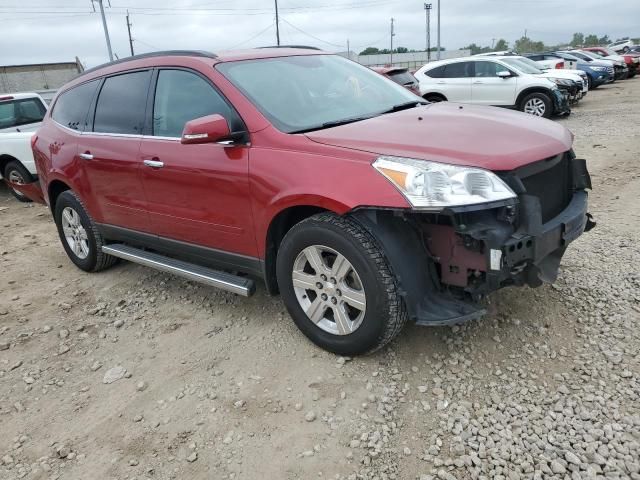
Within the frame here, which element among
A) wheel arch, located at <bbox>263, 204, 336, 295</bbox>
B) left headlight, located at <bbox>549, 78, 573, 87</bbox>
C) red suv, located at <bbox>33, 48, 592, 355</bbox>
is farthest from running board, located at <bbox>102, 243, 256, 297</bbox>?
left headlight, located at <bbox>549, 78, 573, 87</bbox>

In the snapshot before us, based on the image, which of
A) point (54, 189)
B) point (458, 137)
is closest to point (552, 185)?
point (458, 137)

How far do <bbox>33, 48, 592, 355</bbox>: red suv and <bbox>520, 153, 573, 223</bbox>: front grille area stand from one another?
0.6 inches

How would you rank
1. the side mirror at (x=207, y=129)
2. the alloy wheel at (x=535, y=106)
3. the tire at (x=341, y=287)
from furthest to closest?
the alloy wheel at (x=535, y=106) < the side mirror at (x=207, y=129) < the tire at (x=341, y=287)

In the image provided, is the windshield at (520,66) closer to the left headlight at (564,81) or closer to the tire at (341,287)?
the left headlight at (564,81)

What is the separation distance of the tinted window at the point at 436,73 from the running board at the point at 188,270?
38.6 ft

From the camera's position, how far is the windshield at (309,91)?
3432mm

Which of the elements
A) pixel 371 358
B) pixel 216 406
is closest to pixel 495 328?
pixel 371 358

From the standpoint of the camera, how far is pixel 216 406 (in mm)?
3012

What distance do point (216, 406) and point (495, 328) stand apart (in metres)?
1.76

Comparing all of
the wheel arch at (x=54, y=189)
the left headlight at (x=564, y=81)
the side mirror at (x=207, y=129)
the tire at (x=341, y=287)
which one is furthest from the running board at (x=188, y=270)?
the left headlight at (x=564, y=81)

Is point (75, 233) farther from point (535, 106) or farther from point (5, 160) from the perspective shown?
point (535, 106)

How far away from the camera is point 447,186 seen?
2.65m

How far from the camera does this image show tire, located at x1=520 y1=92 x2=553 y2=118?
13.2m

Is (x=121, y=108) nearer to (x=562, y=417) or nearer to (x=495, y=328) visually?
(x=495, y=328)
